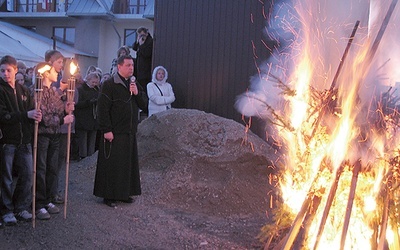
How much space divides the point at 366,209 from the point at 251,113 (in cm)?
603

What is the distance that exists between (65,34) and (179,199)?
23619 mm

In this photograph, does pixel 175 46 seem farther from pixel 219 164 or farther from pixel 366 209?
pixel 366 209

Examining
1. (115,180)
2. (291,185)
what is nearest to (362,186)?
(291,185)

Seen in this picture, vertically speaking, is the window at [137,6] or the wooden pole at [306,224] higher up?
the window at [137,6]

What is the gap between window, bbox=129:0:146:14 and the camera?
2808 centimetres

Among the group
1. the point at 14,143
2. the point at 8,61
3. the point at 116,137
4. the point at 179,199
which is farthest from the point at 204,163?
the point at 8,61

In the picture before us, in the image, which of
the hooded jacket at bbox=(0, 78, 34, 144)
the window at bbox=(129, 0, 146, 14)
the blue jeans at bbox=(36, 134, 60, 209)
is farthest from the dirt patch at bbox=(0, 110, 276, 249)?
the window at bbox=(129, 0, 146, 14)

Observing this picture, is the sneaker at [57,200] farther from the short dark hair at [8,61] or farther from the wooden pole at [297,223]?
the wooden pole at [297,223]

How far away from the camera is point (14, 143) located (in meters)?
5.79

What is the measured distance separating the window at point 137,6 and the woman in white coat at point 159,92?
61.1 ft

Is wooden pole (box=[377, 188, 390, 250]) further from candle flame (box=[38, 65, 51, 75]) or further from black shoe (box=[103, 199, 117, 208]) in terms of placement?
candle flame (box=[38, 65, 51, 75])

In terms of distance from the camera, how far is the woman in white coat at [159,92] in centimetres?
1014

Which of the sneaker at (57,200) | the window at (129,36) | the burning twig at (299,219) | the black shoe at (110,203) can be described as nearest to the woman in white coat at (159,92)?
the black shoe at (110,203)

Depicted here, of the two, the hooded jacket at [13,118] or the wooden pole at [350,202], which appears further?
the hooded jacket at [13,118]
